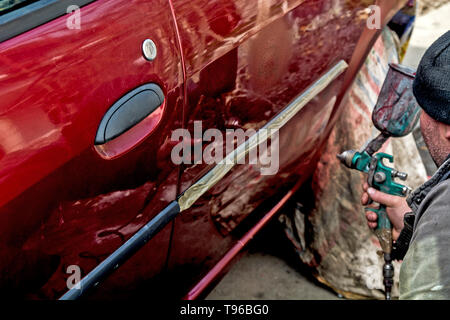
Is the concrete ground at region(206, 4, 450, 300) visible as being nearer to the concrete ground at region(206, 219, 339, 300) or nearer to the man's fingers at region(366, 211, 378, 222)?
the concrete ground at region(206, 219, 339, 300)

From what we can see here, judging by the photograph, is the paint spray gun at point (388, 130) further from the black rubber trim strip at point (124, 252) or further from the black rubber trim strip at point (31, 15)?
the black rubber trim strip at point (31, 15)

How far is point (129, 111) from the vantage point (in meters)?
1.29

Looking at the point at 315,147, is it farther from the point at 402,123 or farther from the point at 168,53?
the point at 168,53

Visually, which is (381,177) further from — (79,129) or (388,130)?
(79,129)

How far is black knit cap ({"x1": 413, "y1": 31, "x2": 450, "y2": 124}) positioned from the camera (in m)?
1.20

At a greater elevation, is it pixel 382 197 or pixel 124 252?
pixel 124 252

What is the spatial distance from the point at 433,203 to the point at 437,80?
0.97 feet

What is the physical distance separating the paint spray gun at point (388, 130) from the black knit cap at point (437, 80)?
487 millimetres

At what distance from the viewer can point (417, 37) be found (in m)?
4.59

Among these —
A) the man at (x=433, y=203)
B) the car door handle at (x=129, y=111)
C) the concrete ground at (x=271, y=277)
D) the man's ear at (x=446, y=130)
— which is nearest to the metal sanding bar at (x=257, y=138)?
the car door handle at (x=129, y=111)

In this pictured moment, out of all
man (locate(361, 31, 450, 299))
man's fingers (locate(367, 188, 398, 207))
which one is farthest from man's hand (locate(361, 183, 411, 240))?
man (locate(361, 31, 450, 299))

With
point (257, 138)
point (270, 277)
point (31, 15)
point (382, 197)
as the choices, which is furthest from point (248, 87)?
point (270, 277)

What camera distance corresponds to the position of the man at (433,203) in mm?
1035

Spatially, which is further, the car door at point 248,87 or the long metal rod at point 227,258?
the long metal rod at point 227,258
